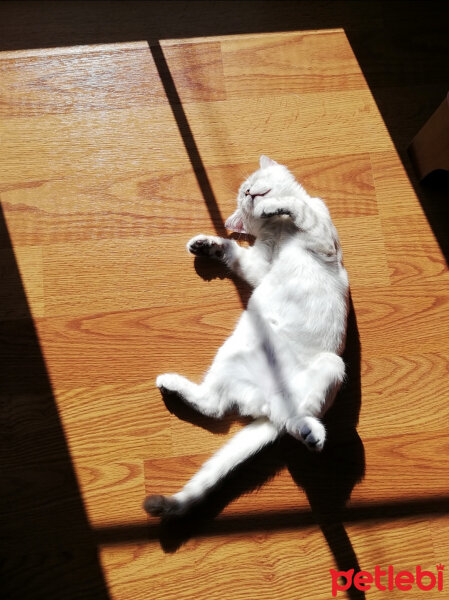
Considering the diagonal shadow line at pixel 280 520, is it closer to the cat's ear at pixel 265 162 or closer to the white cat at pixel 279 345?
the white cat at pixel 279 345

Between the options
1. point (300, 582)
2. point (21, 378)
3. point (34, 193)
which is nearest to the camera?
point (300, 582)

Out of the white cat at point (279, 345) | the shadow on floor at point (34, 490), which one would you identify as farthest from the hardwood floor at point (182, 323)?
the white cat at point (279, 345)

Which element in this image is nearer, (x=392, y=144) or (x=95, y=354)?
(x=95, y=354)

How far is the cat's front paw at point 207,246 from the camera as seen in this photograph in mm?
1294

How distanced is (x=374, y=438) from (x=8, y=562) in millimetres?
1023

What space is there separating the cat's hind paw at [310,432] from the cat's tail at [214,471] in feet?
0.30

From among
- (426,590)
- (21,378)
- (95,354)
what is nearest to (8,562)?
(21,378)

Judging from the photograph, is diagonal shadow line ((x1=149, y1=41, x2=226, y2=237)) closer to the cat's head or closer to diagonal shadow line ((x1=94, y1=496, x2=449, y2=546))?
the cat's head

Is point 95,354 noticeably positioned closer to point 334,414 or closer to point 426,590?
point 334,414

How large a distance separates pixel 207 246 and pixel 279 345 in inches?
14.4

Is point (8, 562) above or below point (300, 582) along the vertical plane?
above

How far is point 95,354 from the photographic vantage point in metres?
1.29
